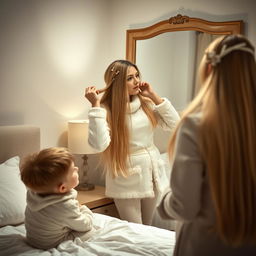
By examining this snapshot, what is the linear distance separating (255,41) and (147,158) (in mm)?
1102

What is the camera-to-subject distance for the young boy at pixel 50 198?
5.98ft

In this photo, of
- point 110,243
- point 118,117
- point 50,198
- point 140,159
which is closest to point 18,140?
point 118,117

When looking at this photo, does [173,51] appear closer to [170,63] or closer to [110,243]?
[170,63]

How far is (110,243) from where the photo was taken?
193 centimetres

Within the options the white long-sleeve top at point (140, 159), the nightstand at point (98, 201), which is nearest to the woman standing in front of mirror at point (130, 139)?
the white long-sleeve top at point (140, 159)

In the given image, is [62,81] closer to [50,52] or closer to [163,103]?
[50,52]

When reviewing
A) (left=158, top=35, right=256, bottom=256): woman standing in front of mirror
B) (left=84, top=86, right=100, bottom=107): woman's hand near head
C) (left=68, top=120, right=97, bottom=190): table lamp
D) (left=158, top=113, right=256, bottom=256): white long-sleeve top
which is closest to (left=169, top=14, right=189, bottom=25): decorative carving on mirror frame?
(left=84, top=86, right=100, bottom=107): woman's hand near head

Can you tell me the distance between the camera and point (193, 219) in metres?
1.24

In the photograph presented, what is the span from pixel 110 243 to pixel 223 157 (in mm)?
979

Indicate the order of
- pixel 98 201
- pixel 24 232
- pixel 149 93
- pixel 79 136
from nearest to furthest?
1. pixel 24 232
2. pixel 149 93
3. pixel 98 201
4. pixel 79 136

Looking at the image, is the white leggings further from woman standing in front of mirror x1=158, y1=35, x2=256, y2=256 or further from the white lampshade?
woman standing in front of mirror x1=158, y1=35, x2=256, y2=256

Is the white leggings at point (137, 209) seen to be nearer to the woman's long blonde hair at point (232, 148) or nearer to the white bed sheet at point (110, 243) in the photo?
the white bed sheet at point (110, 243)

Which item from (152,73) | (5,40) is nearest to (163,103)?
(152,73)

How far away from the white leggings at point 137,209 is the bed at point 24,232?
1.34 feet
